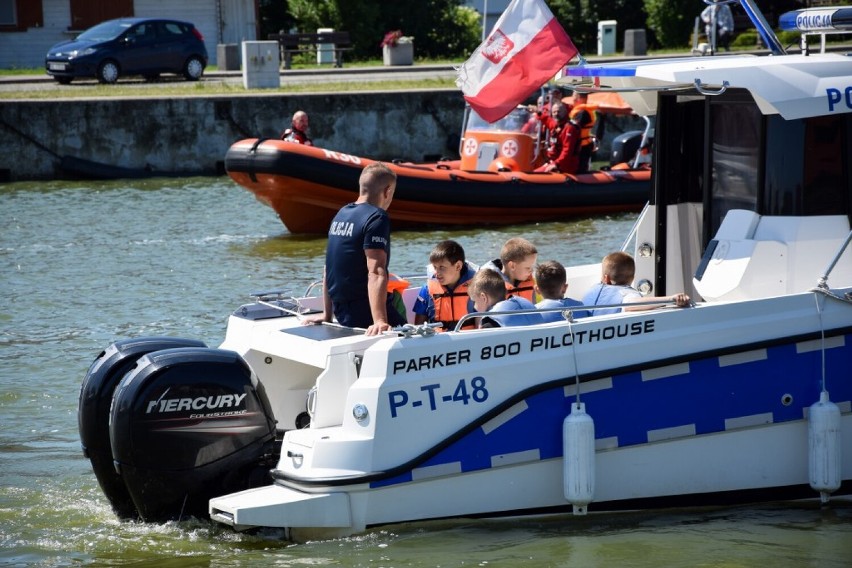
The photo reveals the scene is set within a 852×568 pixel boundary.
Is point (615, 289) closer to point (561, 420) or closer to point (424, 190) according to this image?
point (561, 420)

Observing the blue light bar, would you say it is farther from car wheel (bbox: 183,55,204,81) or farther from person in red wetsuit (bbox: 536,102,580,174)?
car wheel (bbox: 183,55,204,81)

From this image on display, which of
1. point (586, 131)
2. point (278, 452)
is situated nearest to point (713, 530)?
point (278, 452)

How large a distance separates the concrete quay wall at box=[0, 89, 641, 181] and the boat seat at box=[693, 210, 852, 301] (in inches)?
648

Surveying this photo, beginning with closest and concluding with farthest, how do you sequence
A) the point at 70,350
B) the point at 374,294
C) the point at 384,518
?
the point at 384,518 < the point at 374,294 < the point at 70,350

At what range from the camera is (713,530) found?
242 inches

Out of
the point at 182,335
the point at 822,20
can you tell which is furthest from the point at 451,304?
the point at 182,335

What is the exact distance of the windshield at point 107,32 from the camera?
90.2 feet

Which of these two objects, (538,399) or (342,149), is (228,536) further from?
(342,149)

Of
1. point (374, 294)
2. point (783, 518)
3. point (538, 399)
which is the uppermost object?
point (374, 294)

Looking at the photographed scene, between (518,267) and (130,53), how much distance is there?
72.7 ft

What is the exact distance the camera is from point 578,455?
5.86 metres

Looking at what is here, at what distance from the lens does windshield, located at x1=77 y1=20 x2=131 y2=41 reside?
2748 cm

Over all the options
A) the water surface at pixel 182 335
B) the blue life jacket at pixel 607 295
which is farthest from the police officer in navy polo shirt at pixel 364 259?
the water surface at pixel 182 335

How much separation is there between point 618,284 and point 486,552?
1.50 m
